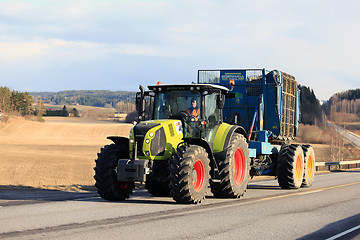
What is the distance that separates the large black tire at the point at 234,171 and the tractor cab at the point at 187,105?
0.78m

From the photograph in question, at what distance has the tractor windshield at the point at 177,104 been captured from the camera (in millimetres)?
13977

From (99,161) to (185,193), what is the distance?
2.41 m

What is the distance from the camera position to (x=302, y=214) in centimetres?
1184

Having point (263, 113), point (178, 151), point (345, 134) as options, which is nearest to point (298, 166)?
point (263, 113)

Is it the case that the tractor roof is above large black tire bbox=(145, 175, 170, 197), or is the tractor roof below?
above

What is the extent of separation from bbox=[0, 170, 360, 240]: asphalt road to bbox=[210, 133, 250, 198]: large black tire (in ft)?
0.95

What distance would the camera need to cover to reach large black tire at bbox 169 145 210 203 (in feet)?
40.3

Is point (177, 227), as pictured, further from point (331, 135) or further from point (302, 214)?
point (331, 135)

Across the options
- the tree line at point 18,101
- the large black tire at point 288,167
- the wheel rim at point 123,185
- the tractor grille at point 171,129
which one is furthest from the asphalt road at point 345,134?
the tree line at point 18,101

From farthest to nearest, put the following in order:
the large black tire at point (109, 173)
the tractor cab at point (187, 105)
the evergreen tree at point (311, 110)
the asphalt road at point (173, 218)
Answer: the evergreen tree at point (311, 110) → the tractor cab at point (187, 105) → the large black tire at point (109, 173) → the asphalt road at point (173, 218)

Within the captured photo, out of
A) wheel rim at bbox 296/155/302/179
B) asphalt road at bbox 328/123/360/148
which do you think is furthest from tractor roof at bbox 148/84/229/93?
asphalt road at bbox 328/123/360/148

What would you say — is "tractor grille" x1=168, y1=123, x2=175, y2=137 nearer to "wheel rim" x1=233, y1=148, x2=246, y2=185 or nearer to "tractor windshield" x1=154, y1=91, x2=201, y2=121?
"tractor windshield" x1=154, y1=91, x2=201, y2=121

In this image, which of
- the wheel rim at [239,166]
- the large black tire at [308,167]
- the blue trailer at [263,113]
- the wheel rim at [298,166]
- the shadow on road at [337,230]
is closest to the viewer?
the shadow on road at [337,230]

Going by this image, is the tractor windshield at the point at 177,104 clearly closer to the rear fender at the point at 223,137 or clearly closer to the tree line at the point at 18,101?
the rear fender at the point at 223,137
